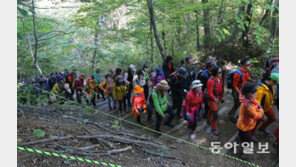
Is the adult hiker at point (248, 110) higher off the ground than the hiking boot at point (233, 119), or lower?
higher

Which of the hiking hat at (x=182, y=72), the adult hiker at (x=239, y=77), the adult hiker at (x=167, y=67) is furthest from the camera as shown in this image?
the adult hiker at (x=167, y=67)

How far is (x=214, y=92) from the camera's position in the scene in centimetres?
539

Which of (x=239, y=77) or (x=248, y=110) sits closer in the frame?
(x=248, y=110)

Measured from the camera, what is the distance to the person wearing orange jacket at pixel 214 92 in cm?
519

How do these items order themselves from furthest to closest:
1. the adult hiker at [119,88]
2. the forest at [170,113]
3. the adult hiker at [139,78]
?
the adult hiker at [139,78]
the adult hiker at [119,88]
the forest at [170,113]

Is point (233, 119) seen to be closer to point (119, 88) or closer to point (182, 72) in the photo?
point (182, 72)

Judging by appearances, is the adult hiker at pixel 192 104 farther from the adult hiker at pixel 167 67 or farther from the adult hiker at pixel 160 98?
the adult hiker at pixel 167 67

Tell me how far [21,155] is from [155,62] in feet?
32.4

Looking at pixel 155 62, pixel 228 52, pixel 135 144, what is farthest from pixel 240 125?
pixel 155 62

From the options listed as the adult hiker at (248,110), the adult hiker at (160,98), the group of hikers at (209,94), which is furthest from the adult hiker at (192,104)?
the adult hiker at (248,110)

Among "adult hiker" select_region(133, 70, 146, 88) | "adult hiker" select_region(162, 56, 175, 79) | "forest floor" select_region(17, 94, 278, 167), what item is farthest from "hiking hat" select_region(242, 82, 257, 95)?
"adult hiker" select_region(133, 70, 146, 88)

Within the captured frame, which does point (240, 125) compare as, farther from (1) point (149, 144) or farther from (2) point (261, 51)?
(2) point (261, 51)

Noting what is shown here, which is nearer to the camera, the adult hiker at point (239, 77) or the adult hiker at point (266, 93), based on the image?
the adult hiker at point (266, 93)

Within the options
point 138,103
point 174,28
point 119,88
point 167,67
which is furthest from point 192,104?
point 174,28
